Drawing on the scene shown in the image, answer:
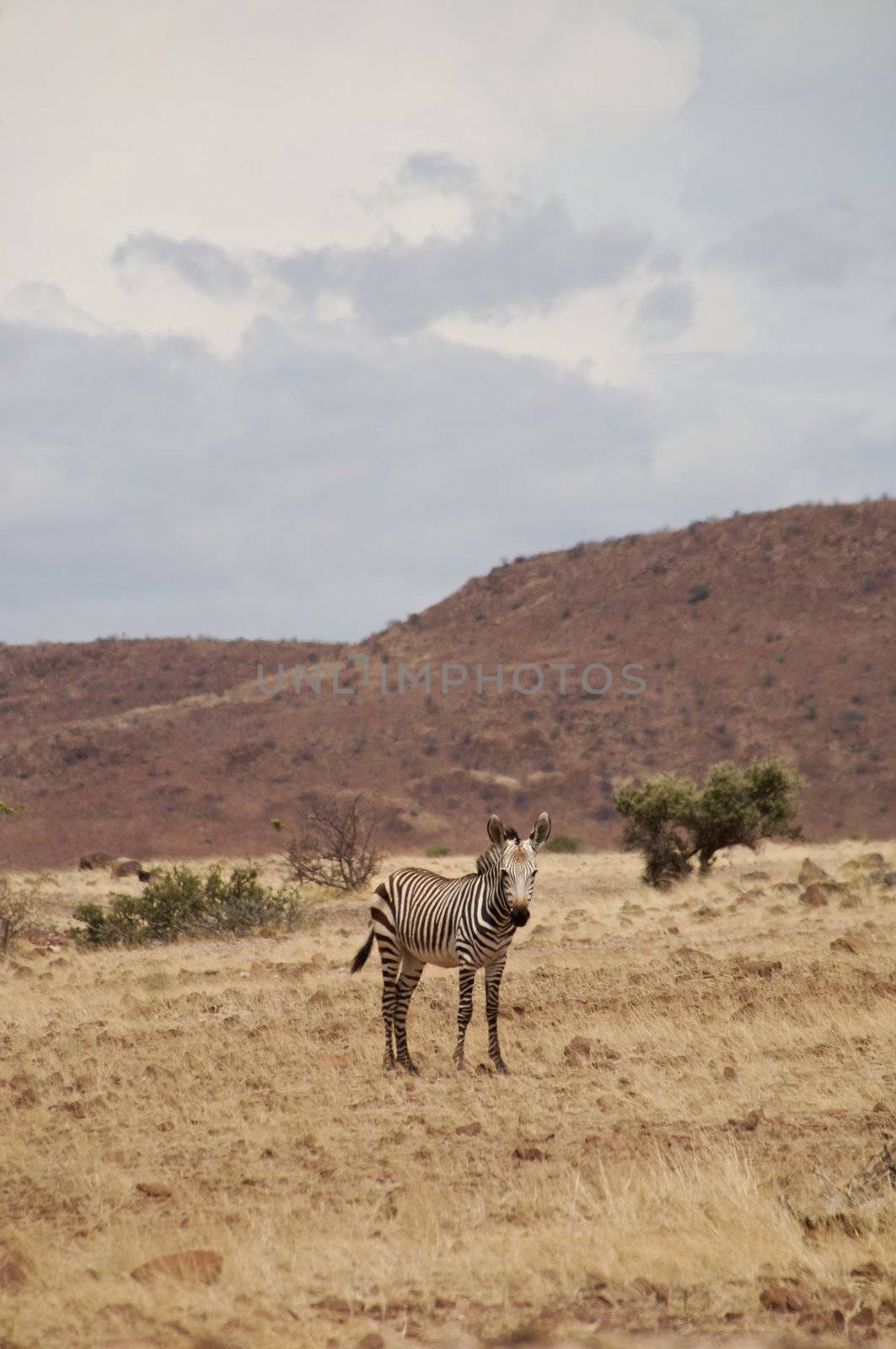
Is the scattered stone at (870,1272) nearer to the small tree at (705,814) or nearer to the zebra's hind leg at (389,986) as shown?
the zebra's hind leg at (389,986)

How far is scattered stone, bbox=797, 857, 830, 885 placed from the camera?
28742 mm

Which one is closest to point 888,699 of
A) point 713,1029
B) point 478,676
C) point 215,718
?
point 478,676

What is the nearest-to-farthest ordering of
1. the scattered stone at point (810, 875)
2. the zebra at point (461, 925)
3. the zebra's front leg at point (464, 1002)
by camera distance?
1. the zebra at point (461, 925)
2. the zebra's front leg at point (464, 1002)
3. the scattered stone at point (810, 875)

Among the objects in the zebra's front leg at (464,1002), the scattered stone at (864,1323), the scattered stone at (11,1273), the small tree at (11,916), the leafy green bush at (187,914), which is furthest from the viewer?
the leafy green bush at (187,914)

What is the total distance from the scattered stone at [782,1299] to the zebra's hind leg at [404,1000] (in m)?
6.26

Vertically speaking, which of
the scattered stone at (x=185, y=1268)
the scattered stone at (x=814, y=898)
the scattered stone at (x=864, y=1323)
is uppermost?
the scattered stone at (x=864, y=1323)

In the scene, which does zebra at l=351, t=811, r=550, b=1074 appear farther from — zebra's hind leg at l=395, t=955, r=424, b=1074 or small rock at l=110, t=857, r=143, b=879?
small rock at l=110, t=857, r=143, b=879

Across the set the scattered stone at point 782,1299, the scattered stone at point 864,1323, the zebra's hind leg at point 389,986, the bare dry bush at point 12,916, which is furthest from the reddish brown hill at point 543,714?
the scattered stone at point 864,1323

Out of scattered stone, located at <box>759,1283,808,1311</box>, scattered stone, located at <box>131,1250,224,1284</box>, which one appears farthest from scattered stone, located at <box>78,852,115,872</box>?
scattered stone, located at <box>759,1283,808,1311</box>

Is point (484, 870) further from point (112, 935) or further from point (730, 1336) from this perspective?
point (112, 935)

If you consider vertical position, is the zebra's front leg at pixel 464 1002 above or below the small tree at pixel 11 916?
above

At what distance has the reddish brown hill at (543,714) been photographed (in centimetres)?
7112

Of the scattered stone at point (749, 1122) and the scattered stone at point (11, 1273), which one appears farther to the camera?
the scattered stone at point (749, 1122)

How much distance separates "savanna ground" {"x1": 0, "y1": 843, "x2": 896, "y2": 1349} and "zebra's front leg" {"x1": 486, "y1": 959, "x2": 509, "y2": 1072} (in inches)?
10.2
